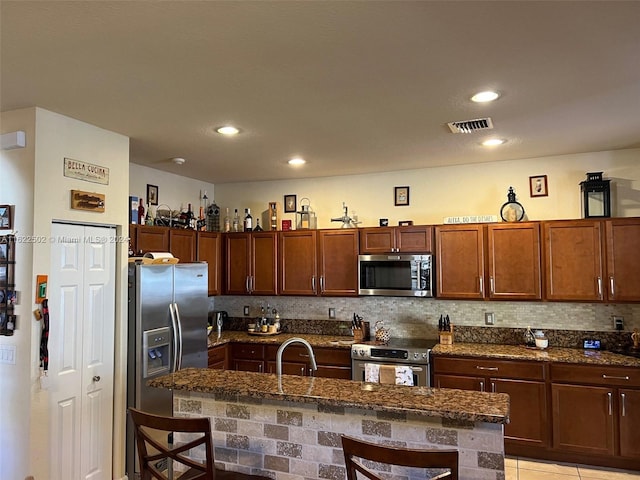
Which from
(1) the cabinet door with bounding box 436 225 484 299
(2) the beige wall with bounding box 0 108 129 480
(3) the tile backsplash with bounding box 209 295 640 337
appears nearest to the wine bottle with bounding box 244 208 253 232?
(3) the tile backsplash with bounding box 209 295 640 337

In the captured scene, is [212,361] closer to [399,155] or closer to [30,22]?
[399,155]

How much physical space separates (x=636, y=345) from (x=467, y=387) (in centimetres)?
150

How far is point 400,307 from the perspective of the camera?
4883 millimetres

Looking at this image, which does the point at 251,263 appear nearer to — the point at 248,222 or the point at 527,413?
the point at 248,222

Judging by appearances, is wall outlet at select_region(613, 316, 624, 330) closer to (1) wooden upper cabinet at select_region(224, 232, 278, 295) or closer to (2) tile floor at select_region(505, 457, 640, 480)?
(2) tile floor at select_region(505, 457, 640, 480)

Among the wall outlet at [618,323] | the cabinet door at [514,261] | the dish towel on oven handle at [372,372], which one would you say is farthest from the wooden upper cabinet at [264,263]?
the wall outlet at [618,323]

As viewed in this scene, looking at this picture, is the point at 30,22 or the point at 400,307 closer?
the point at 30,22

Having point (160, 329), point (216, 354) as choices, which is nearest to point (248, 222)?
point (216, 354)

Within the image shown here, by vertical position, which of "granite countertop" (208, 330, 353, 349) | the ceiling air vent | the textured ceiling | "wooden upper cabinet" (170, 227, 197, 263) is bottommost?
"granite countertop" (208, 330, 353, 349)

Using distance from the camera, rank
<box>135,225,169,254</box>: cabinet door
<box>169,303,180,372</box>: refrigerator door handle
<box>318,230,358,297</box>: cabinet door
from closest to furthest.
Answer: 1. <box>169,303,180,372</box>: refrigerator door handle
2. <box>135,225,169,254</box>: cabinet door
3. <box>318,230,358,297</box>: cabinet door

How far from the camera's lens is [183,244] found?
4645 mm


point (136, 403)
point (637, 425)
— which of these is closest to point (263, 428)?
point (136, 403)

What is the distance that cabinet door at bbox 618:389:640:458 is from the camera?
362cm

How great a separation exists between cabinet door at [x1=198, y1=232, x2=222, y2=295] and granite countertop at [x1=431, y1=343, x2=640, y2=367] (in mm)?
2530
